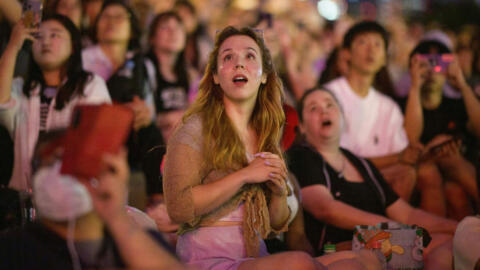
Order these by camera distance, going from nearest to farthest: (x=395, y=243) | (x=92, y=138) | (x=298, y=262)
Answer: (x=92, y=138) → (x=298, y=262) → (x=395, y=243)

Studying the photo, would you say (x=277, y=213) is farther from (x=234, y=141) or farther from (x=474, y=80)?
(x=474, y=80)

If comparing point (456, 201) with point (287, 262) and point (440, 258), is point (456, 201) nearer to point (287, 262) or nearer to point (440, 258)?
point (440, 258)

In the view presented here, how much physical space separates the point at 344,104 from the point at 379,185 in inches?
47.3

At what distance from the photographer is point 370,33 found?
16.5 feet

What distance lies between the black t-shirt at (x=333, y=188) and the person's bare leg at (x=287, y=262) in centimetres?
128

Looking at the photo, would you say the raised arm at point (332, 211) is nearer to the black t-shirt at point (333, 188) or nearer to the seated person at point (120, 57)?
the black t-shirt at point (333, 188)

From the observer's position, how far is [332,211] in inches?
138

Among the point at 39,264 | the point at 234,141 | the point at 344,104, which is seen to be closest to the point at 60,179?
the point at 39,264

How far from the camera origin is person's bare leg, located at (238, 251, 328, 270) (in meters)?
2.26

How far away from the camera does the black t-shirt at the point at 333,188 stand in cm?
364

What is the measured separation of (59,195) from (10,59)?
2.12m

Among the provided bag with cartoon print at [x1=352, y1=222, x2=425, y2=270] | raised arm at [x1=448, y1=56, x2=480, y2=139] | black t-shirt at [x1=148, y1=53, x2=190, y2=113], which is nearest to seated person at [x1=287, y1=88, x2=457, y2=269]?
bag with cartoon print at [x1=352, y1=222, x2=425, y2=270]

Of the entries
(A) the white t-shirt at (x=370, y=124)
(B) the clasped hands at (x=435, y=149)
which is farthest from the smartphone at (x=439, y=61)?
(B) the clasped hands at (x=435, y=149)

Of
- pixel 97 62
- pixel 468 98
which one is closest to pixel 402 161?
pixel 468 98
